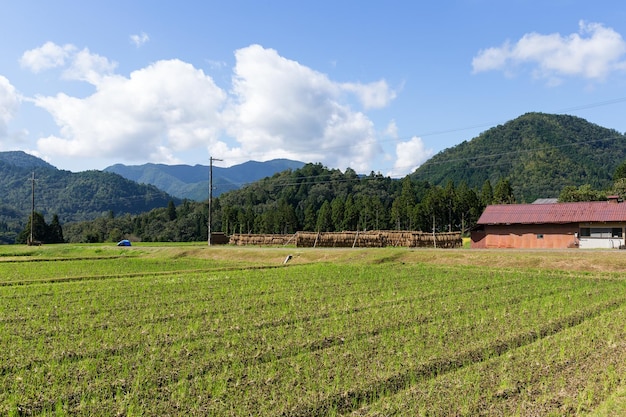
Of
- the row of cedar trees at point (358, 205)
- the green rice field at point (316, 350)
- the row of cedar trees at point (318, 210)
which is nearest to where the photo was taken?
the green rice field at point (316, 350)

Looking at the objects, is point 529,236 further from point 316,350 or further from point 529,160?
point 529,160

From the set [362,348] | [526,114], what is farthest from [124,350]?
[526,114]

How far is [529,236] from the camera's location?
4078 centimetres

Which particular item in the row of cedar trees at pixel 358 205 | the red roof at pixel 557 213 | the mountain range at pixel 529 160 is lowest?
the red roof at pixel 557 213

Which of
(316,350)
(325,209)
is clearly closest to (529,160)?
(325,209)

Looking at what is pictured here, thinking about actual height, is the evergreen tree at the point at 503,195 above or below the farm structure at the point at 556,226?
above

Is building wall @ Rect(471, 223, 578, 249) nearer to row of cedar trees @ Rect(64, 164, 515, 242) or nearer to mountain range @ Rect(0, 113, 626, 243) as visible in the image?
row of cedar trees @ Rect(64, 164, 515, 242)

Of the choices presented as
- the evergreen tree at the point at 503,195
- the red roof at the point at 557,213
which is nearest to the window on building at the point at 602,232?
the red roof at the point at 557,213

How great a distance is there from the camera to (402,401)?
6.55 meters

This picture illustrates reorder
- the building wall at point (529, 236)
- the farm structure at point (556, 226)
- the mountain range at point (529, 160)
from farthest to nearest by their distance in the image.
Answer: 1. the mountain range at point (529, 160)
2. the building wall at point (529, 236)
3. the farm structure at point (556, 226)

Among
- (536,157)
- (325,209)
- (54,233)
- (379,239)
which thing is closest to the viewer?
(379,239)

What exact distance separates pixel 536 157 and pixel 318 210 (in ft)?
223

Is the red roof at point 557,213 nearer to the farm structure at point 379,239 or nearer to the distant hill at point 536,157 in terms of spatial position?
the farm structure at point 379,239

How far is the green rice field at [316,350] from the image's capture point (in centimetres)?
660
